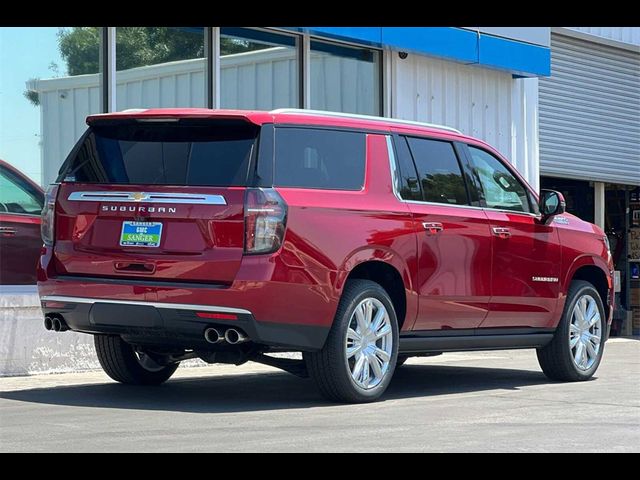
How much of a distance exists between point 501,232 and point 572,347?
1.50 meters

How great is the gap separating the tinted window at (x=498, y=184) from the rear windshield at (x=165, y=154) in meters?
2.56

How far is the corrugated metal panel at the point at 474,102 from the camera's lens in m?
16.9

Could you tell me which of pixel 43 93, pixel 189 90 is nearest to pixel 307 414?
pixel 43 93

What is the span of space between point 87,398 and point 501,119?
1053cm

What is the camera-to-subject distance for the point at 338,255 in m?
8.81

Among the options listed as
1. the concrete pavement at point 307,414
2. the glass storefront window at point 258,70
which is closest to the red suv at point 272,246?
the concrete pavement at point 307,414

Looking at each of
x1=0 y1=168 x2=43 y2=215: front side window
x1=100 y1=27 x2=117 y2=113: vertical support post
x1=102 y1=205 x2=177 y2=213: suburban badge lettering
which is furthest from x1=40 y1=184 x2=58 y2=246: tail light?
x1=100 y1=27 x2=117 y2=113: vertical support post

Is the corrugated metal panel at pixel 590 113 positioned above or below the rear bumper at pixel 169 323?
above

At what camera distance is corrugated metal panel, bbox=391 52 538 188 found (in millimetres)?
16891

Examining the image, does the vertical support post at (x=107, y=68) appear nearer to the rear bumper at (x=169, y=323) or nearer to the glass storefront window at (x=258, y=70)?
the glass storefront window at (x=258, y=70)

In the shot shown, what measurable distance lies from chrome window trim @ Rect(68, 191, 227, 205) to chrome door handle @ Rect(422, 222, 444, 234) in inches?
72.4
